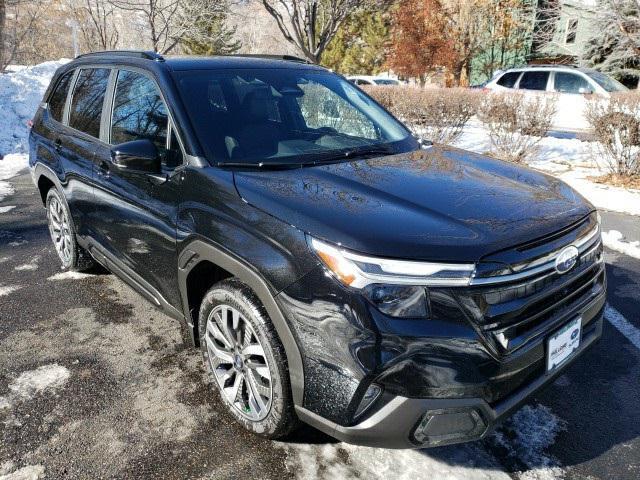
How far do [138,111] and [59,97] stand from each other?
1.63 meters

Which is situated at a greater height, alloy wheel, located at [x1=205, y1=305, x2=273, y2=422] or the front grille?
the front grille

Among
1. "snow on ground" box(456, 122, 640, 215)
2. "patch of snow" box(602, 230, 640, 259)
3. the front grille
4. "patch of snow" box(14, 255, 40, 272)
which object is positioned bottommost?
Answer: "snow on ground" box(456, 122, 640, 215)

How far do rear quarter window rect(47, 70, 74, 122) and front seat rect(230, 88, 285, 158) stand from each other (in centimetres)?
195

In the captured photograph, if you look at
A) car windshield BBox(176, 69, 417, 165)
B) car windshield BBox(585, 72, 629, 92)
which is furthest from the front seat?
car windshield BBox(585, 72, 629, 92)

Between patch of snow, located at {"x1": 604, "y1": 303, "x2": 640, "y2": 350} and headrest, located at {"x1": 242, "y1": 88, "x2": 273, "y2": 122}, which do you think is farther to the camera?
patch of snow, located at {"x1": 604, "y1": 303, "x2": 640, "y2": 350}

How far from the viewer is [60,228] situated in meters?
4.44

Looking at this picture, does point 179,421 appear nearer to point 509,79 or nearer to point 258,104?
point 258,104

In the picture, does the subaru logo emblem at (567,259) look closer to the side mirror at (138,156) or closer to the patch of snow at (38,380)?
the side mirror at (138,156)

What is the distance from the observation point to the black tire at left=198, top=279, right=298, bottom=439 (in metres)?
2.18

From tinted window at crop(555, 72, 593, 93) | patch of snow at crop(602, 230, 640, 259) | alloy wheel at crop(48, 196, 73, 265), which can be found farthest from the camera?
tinted window at crop(555, 72, 593, 93)

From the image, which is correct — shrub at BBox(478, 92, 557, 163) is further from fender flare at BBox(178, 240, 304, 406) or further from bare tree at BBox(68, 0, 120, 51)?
bare tree at BBox(68, 0, 120, 51)

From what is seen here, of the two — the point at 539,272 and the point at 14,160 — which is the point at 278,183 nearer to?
the point at 539,272

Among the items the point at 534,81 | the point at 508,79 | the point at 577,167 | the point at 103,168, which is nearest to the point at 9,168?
the point at 103,168

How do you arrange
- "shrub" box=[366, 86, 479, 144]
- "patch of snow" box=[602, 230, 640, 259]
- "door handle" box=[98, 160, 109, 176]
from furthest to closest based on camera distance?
"shrub" box=[366, 86, 479, 144]
"patch of snow" box=[602, 230, 640, 259]
"door handle" box=[98, 160, 109, 176]
